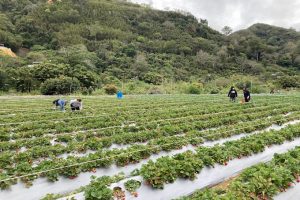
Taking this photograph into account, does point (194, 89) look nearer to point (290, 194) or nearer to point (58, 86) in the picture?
point (58, 86)

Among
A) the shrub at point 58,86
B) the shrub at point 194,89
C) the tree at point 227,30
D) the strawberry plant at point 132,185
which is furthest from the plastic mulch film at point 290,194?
the tree at point 227,30

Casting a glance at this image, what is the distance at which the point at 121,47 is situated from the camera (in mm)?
83000

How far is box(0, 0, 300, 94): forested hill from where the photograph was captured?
2228 inches

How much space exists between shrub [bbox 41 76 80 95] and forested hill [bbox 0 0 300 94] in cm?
128

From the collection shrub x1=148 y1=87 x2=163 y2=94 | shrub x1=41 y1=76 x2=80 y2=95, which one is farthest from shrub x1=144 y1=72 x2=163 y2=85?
shrub x1=41 y1=76 x2=80 y2=95

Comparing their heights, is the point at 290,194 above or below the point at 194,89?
below

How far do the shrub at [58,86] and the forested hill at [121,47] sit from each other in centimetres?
128

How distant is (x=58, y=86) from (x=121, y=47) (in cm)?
4717

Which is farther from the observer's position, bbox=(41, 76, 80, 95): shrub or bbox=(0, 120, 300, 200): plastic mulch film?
bbox=(41, 76, 80, 95): shrub

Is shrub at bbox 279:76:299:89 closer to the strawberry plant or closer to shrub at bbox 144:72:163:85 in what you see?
shrub at bbox 144:72:163:85

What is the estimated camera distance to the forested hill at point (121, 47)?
5658 cm

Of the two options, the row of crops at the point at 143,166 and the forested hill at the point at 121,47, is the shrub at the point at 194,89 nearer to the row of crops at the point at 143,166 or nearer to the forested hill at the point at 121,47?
the forested hill at the point at 121,47

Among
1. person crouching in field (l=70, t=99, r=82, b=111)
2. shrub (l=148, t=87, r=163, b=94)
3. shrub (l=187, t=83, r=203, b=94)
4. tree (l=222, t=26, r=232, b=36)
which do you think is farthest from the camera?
tree (l=222, t=26, r=232, b=36)

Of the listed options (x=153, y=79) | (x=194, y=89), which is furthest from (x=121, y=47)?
(x=194, y=89)
